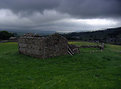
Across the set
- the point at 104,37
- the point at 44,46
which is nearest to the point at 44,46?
the point at 44,46

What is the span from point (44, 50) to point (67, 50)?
431 centimetres

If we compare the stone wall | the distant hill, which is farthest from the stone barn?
the distant hill

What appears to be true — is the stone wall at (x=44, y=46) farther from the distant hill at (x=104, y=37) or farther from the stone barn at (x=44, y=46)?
the distant hill at (x=104, y=37)

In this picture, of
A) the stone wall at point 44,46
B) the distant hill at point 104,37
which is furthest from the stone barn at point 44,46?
the distant hill at point 104,37

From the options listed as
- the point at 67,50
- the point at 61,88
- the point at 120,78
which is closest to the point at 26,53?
the point at 67,50

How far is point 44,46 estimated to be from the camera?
17.7 m

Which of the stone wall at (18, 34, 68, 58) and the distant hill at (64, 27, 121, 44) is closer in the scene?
the stone wall at (18, 34, 68, 58)

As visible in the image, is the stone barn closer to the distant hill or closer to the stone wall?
the stone wall

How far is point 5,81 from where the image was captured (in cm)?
954

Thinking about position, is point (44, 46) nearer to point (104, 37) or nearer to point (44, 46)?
point (44, 46)

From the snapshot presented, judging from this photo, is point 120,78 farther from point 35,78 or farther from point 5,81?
point 5,81

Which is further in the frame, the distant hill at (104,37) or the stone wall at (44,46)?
the distant hill at (104,37)

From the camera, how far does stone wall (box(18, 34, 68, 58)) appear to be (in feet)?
58.2

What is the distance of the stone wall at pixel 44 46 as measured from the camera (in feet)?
58.2
